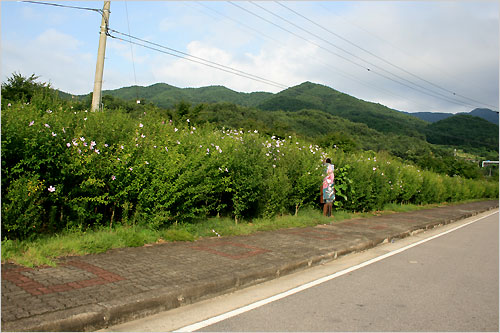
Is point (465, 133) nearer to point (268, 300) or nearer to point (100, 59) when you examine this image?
point (100, 59)

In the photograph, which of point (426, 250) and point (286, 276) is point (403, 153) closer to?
point (426, 250)

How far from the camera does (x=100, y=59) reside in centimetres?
1267

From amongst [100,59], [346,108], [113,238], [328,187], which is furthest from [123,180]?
[346,108]

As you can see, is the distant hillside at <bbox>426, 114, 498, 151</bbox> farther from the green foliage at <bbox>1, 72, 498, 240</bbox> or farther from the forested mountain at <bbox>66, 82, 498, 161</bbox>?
the green foliage at <bbox>1, 72, 498, 240</bbox>

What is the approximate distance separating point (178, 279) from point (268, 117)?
7195 centimetres

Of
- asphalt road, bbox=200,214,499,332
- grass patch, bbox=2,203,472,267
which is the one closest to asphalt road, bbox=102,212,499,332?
asphalt road, bbox=200,214,499,332

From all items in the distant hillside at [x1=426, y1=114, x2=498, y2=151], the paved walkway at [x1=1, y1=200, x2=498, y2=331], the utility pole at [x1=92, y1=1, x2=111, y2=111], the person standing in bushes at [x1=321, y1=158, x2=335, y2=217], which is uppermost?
the distant hillside at [x1=426, y1=114, x2=498, y2=151]

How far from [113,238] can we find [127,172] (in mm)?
1317

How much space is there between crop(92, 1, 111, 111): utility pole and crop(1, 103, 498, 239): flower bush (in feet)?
9.80

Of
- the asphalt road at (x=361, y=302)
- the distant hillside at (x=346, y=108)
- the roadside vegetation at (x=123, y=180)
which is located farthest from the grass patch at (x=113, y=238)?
the distant hillside at (x=346, y=108)

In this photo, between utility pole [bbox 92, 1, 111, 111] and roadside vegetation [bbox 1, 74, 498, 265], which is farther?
utility pole [bbox 92, 1, 111, 111]

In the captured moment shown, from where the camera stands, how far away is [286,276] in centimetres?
709

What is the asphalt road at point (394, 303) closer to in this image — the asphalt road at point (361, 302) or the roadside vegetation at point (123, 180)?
the asphalt road at point (361, 302)

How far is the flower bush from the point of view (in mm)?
6836
